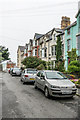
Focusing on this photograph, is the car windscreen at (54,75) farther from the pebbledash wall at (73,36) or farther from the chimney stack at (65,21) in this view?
the chimney stack at (65,21)

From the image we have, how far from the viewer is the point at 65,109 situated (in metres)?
5.25

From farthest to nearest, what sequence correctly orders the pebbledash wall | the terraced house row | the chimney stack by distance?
the chimney stack → the terraced house row → the pebbledash wall

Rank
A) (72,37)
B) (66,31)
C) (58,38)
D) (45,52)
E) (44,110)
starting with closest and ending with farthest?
(44,110) → (72,37) → (66,31) → (58,38) → (45,52)

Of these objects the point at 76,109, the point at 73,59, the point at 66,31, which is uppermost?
the point at 66,31

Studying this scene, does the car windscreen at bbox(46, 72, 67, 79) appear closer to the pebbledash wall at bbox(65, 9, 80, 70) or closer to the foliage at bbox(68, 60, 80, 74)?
the foliage at bbox(68, 60, 80, 74)

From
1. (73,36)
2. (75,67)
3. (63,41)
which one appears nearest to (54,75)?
(75,67)

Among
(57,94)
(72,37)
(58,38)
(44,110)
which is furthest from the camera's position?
(58,38)

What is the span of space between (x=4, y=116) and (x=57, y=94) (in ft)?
10.4

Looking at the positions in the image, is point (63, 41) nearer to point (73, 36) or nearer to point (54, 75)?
point (73, 36)

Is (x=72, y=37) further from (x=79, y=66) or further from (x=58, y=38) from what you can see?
(x=79, y=66)

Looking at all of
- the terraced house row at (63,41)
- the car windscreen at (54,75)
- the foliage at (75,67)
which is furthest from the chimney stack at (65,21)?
the car windscreen at (54,75)

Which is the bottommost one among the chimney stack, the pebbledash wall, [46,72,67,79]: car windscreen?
[46,72,67,79]: car windscreen

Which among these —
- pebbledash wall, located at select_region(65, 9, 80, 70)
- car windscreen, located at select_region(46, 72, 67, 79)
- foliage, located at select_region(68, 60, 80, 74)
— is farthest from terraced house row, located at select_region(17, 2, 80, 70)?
car windscreen, located at select_region(46, 72, 67, 79)

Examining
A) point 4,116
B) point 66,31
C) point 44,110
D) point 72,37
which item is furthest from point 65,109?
point 66,31
